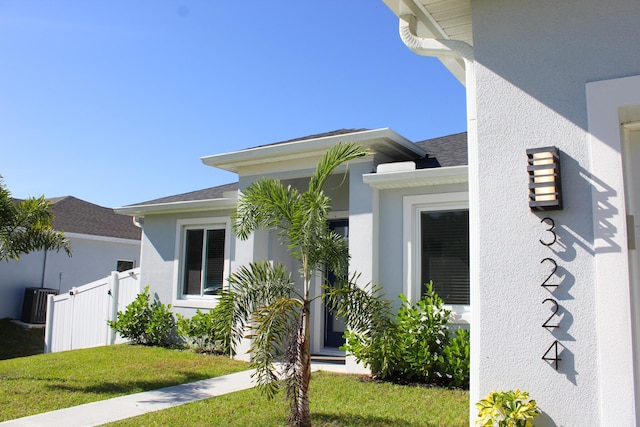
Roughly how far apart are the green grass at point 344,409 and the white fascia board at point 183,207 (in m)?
5.16

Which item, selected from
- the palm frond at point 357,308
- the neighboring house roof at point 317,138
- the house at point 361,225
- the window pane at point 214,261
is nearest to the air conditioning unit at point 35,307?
the neighboring house roof at point 317,138

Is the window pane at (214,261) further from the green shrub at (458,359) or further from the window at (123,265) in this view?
the window at (123,265)

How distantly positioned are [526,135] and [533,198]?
0.53 metres

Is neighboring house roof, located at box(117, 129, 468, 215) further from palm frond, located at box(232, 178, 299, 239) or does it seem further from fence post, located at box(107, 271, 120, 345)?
palm frond, located at box(232, 178, 299, 239)

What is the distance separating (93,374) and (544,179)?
849cm

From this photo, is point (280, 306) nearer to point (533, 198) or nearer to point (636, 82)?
point (533, 198)

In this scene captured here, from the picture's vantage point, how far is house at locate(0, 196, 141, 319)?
20.2 m

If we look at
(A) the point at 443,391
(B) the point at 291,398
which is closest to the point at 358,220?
(A) the point at 443,391

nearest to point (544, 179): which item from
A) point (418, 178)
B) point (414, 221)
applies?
point (418, 178)

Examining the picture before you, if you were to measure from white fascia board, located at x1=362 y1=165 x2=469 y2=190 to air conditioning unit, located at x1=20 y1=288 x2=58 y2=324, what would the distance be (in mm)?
15899

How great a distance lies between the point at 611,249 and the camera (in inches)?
144

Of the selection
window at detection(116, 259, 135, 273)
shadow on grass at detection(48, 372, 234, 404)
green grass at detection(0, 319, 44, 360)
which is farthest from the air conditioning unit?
shadow on grass at detection(48, 372, 234, 404)

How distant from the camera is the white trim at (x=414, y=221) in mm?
8602

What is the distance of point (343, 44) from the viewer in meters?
12.7
